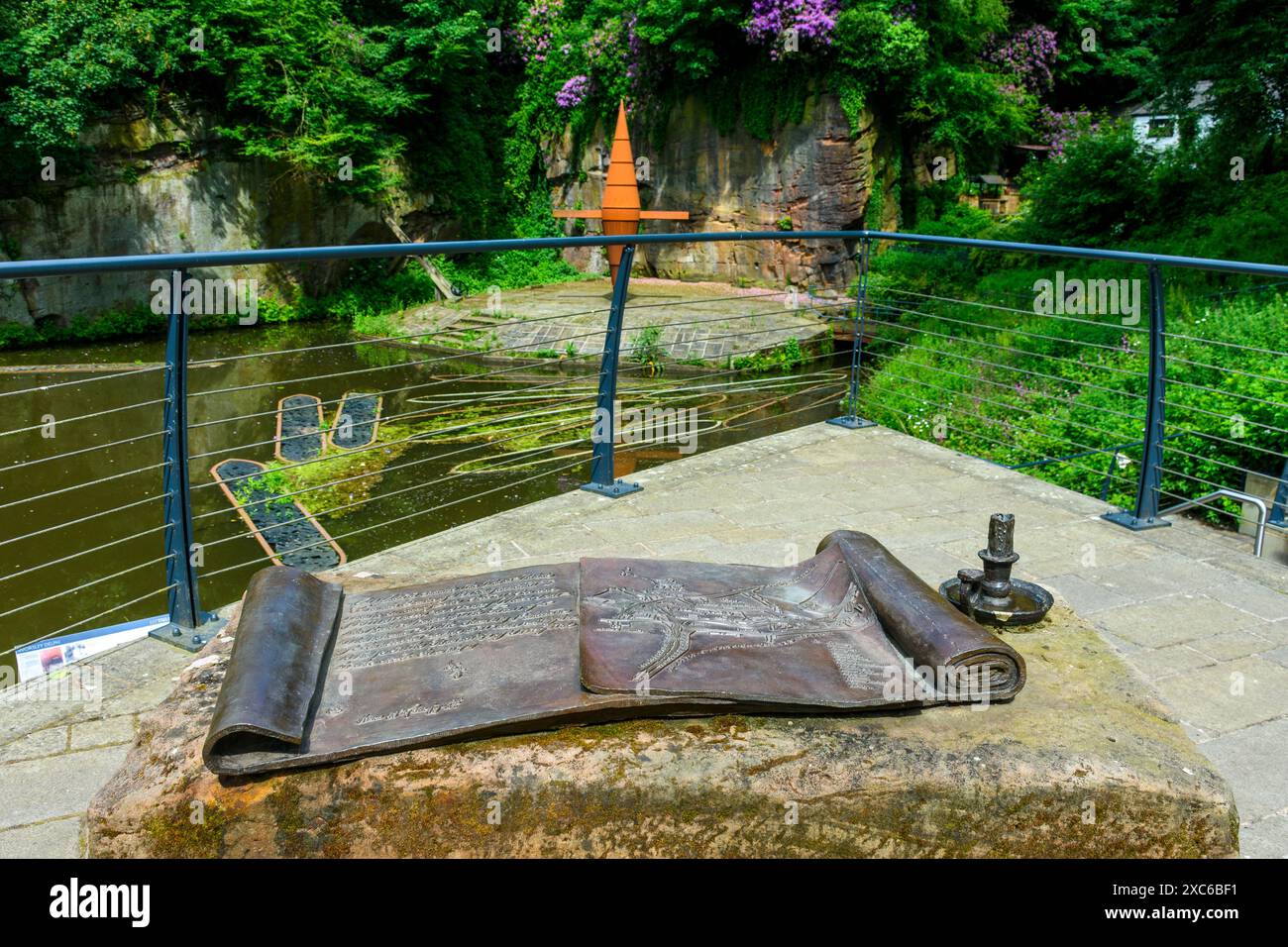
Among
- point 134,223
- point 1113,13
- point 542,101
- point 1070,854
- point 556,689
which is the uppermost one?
point 1113,13

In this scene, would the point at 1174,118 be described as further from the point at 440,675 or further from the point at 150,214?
the point at 150,214

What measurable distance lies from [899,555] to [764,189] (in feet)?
54.6

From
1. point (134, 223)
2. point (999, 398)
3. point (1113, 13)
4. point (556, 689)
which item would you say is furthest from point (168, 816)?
point (1113, 13)

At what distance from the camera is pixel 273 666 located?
7.72 feet

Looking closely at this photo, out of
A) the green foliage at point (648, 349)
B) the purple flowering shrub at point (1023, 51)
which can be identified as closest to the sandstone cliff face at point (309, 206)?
the green foliage at point (648, 349)

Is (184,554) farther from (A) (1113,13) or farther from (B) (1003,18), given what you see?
(A) (1113,13)

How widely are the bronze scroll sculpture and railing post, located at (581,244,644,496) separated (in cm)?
197

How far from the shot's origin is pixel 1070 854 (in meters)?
2.32

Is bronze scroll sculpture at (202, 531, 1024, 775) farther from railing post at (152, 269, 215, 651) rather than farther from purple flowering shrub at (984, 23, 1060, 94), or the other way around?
purple flowering shrub at (984, 23, 1060, 94)

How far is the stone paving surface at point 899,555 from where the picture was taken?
286 centimetres

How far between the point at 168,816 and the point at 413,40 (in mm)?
20715

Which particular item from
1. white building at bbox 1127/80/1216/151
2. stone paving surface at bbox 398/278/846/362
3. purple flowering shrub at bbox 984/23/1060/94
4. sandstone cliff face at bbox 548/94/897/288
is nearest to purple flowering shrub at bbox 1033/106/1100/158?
purple flowering shrub at bbox 984/23/1060/94

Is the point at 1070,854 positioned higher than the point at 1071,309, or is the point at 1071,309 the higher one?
the point at 1071,309

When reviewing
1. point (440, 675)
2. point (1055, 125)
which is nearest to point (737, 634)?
point (440, 675)
